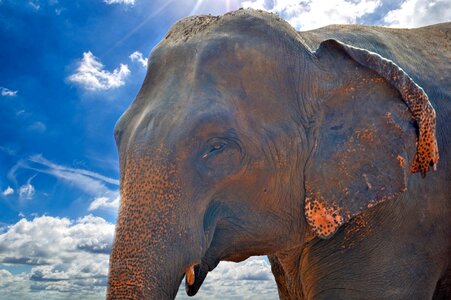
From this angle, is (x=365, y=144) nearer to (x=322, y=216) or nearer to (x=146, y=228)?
(x=322, y=216)

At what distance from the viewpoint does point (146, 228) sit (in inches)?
111

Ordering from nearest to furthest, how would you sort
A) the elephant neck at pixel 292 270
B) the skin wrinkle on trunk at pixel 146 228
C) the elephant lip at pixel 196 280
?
the skin wrinkle on trunk at pixel 146 228 < the elephant lip at pixel 196 280 < the elephant neck at pixel 292 270

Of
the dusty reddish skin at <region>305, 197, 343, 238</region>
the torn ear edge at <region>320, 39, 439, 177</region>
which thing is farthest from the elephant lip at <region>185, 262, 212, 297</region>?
the torn ear edge at <region>320, 39, 439, 177</region>

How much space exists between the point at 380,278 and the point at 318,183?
0.89 meters

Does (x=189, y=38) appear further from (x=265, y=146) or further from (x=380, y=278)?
(x=380, y=278)

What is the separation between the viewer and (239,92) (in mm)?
3309

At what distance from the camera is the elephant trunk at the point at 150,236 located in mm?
2764

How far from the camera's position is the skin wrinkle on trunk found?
276cm

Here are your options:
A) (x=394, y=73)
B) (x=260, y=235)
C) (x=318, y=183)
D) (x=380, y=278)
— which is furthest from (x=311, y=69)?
(x=380, y=278)

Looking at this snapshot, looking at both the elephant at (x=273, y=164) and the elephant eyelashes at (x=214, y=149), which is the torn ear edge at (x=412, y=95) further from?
the elephant eyelashes at (x=214, y=149)

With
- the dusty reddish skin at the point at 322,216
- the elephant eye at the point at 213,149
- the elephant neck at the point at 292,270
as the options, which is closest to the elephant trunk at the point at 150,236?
the elephant eye at the point at 213,149

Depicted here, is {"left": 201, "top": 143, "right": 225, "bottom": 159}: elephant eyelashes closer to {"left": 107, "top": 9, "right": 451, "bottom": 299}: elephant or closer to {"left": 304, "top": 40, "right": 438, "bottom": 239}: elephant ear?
{"left": 107, "top": 9, "right": 451, "bottom": 299}: elephant

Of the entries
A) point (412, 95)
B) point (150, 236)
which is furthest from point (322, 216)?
point (150, 236)

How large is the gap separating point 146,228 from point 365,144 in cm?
135
